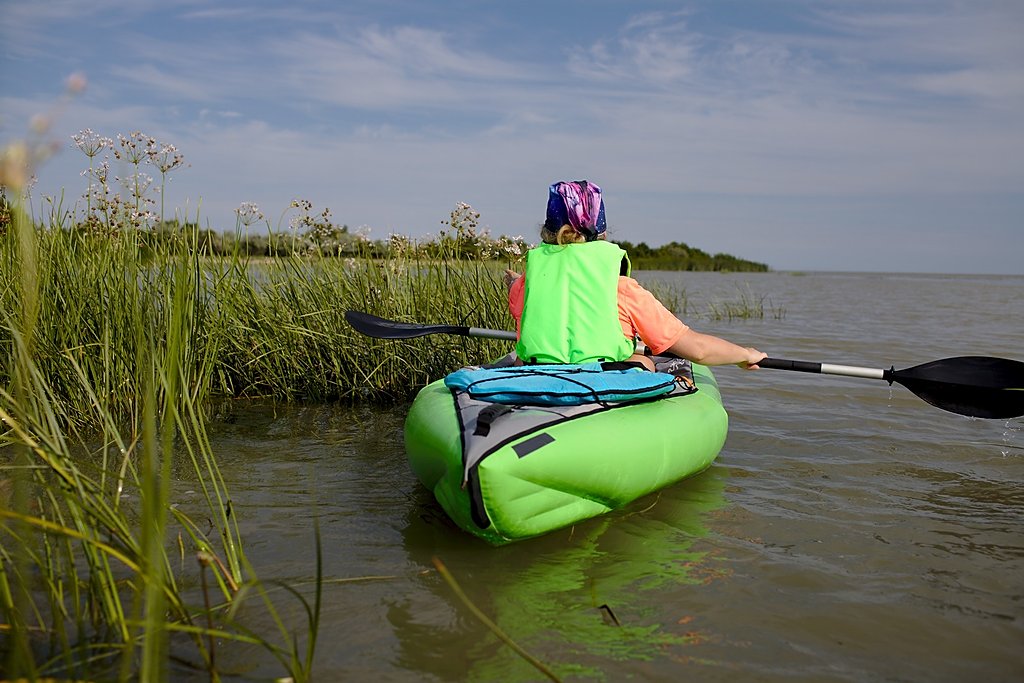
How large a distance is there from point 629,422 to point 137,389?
250 cm

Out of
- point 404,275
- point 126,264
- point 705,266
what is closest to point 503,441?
point 126,264

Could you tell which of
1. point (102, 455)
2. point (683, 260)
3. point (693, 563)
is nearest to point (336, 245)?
point (102, 455)

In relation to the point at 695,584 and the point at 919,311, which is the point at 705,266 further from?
the point at 695,584

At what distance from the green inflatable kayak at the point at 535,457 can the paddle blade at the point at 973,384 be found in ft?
5.25

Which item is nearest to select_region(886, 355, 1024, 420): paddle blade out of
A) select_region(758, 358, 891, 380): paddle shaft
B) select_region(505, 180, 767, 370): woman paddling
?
select_region(758, 358, 891, 380): paddle shaft

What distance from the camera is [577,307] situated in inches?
152

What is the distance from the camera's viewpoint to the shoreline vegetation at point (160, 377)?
6.43ft

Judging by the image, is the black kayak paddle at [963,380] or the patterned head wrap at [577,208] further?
the black kayak paddle at [963,380]

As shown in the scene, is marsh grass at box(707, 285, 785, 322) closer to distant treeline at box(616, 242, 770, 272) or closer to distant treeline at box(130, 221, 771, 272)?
distant treeline at box(130, 221, 771, 272)

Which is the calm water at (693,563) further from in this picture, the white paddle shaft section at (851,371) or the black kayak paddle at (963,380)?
the white paddle shaft section at (851,371)

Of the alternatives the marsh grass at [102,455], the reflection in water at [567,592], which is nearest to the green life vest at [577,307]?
the reflection in water at [567,592]

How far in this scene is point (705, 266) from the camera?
39094 mm

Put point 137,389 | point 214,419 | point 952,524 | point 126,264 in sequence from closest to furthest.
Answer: point 952,524 < point 137,389 < point 126,264 < point 214,419

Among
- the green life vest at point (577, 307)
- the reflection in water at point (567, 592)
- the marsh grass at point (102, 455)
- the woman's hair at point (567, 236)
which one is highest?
the woman's hair at point (567, 236)
